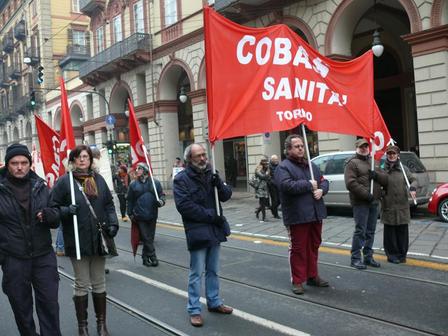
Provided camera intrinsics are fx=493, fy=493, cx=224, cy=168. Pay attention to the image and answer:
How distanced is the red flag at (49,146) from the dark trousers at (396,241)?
5.19 metres

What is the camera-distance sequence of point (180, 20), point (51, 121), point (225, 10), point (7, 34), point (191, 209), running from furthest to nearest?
point (7, 34) < point (51, 121) < point (180, 20) < point (225, 10) < point (191, 209)

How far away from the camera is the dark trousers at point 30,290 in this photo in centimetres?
404

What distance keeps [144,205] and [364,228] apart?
3.55 meters

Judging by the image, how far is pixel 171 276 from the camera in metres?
7.15

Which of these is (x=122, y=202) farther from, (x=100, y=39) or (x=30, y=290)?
(x=100, y=39)

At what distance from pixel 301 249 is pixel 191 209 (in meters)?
1.67

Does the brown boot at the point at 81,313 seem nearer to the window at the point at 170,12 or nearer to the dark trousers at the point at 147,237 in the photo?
the dark trousers at the point at 147,237

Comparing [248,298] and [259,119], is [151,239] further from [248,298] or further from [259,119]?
[259,119]

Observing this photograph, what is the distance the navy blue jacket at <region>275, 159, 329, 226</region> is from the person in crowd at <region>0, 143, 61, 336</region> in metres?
2.64

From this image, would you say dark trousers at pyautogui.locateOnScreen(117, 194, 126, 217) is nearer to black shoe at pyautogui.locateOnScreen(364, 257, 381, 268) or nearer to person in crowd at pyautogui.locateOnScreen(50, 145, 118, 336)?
black shoe at pyautogui.locateOnScreen(364, 257, 381, 268)

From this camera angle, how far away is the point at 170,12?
25281 millimetres

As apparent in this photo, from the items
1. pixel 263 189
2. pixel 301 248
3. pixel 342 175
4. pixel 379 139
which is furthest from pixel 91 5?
pixel 301 248

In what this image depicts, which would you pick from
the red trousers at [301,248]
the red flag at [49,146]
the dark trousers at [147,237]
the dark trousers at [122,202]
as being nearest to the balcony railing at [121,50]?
the dark trousers at [122,202]

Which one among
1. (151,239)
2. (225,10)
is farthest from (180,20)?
(151,239)
